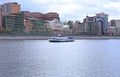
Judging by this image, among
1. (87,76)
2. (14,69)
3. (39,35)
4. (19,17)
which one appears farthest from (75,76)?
(19,17)

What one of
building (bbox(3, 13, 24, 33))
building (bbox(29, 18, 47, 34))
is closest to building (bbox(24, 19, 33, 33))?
building (bbox(29, 18, 47, 34))

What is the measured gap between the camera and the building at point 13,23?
174 meters

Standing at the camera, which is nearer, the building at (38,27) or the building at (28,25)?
the building at (28,25)

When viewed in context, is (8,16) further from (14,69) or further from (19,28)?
(14,69)

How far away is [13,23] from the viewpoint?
176250 millimetres

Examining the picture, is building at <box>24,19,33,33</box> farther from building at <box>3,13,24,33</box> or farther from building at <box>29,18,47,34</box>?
building at <box>3,13,24,33</box>

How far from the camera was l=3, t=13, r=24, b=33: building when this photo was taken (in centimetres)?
17438

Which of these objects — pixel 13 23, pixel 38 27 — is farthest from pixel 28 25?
pixel 13 23

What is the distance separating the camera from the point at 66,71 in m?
33.8

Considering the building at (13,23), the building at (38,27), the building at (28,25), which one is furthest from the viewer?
the building at (38,27)

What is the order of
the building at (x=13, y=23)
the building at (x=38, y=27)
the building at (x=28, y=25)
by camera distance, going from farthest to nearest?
the building at (x=38, y=27) < the building at (x=28, y=25) < the building at (x=13, y=23)

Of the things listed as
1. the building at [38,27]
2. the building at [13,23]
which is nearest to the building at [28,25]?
the building at [38,27]

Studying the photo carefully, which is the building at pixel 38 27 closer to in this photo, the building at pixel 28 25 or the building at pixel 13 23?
the building at pixel 28 25

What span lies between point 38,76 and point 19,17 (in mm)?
155034
